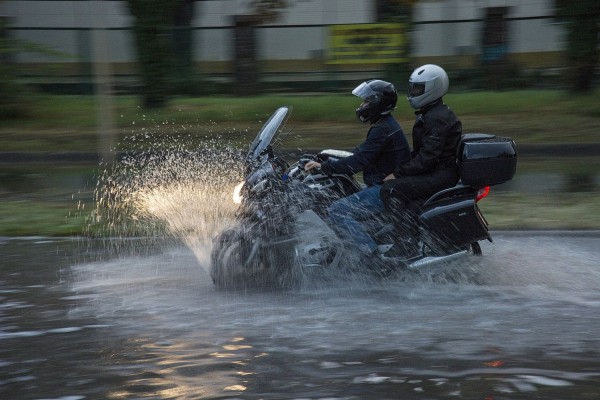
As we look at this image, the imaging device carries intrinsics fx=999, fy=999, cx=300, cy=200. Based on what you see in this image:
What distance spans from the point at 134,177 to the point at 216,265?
7151 millimetres

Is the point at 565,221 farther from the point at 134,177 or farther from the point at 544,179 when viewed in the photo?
the point at 134,177

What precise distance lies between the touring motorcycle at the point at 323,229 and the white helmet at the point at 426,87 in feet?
1.40

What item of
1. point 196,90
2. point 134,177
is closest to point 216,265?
point 134,177

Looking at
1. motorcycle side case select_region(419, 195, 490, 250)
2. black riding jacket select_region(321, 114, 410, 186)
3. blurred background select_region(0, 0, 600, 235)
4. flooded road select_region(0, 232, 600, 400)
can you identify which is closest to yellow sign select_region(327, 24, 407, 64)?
blurred background select_region(0, 0, 600, 235)

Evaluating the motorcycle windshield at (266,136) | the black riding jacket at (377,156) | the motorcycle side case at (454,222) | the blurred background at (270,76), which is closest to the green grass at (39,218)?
the blurred background at (270,76)

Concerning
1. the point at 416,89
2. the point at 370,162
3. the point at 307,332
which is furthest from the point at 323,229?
the point at 307,332

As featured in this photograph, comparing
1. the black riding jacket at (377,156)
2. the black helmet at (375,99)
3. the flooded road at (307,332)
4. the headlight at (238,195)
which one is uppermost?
the black helmet at (375,99)

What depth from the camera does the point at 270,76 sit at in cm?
2575

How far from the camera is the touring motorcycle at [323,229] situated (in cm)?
761

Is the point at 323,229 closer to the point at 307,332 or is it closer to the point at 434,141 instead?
the point at 434,141

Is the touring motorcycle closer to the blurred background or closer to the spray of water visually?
the spray of water

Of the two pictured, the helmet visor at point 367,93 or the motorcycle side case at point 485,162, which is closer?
the motorcycle side case at point 485,162

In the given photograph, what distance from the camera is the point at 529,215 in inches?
428

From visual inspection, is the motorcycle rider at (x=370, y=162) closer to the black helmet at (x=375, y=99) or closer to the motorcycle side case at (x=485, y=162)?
the black helmet at (x=375, y=99)
